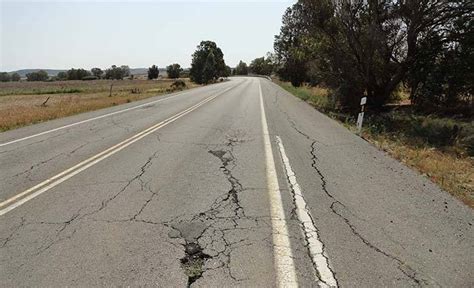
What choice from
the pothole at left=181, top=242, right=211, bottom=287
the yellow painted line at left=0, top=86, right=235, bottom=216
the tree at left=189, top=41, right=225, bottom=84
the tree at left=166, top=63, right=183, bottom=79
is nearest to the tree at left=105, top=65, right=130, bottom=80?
the tree at left=166, top=63, right=183, bottom=79

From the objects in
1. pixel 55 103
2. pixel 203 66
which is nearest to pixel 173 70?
pixel 203 66

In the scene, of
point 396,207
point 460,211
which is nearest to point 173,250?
point 396,207

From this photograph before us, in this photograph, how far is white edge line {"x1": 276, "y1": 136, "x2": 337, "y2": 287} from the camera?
3.42 meters

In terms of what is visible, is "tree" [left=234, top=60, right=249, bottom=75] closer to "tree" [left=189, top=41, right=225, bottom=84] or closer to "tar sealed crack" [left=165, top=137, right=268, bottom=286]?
"tree" [left=189, top=41, right=225, bottom=84]

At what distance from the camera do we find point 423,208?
5.18 metres

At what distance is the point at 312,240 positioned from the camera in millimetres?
4137

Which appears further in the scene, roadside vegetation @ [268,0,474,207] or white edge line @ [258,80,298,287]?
roadside vegetation @ [268,0,474,207]

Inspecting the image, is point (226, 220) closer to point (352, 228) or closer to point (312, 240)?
point (312, 240)

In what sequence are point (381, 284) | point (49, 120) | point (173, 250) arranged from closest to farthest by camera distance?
point (381, 284) < point (173, 250) < point (49, 120)

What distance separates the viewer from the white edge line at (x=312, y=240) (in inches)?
135

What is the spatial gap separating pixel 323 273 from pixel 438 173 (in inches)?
196

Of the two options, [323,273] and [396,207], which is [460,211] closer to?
[396,207]

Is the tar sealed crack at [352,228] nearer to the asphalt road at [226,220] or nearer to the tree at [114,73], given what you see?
the asphalt road at [226,220]

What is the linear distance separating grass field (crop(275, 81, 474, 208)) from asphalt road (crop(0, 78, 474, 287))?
541 millimetres
